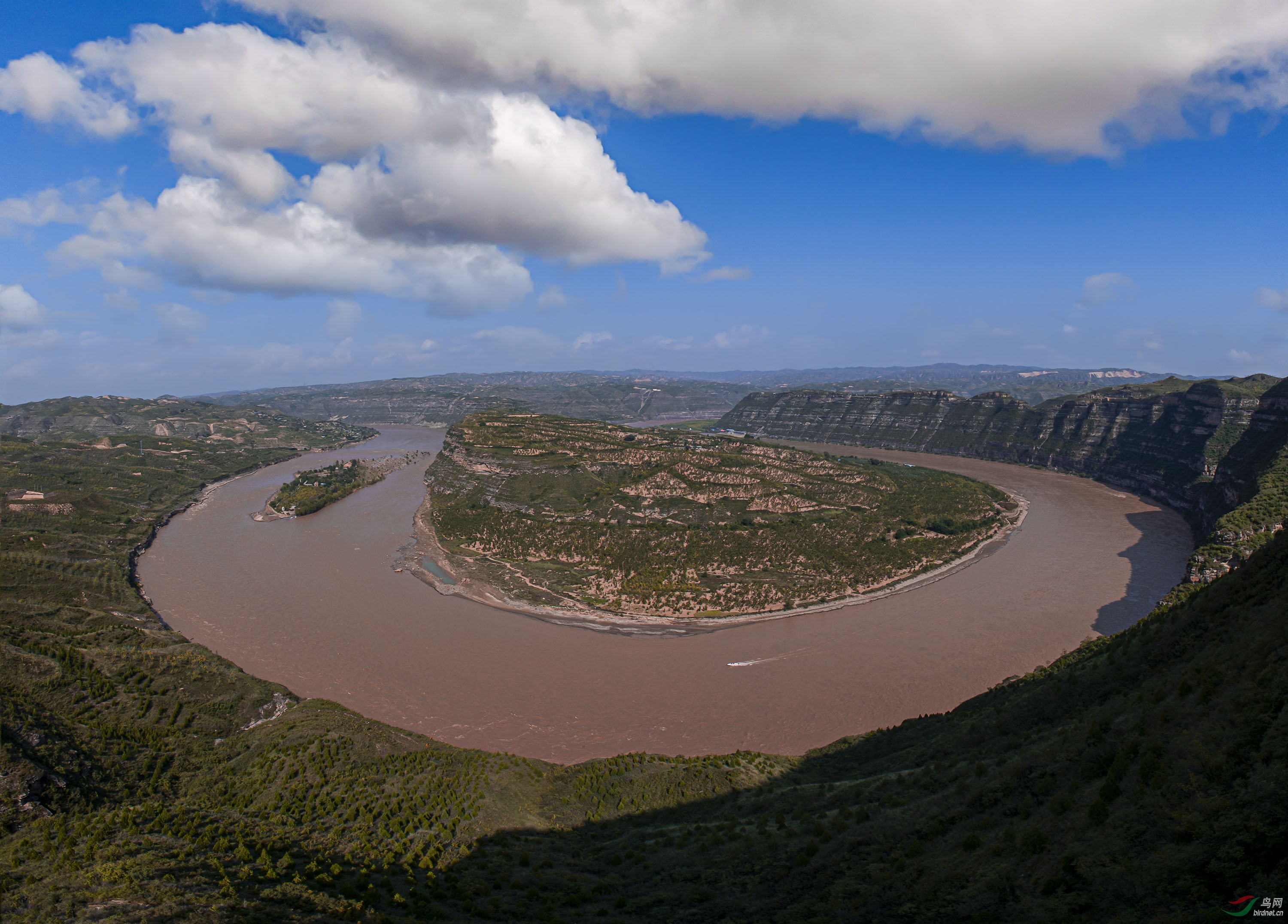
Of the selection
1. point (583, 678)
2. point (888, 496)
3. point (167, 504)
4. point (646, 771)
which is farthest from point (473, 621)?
point (167, 504)

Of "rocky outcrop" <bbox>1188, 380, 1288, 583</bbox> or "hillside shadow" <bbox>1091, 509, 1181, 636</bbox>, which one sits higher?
"rocky outcrop" <bbox>1188, 380, 1288, 583</bbox>

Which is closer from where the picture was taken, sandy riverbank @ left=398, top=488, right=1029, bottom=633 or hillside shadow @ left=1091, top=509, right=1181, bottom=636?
hillside shadow @ left=1091, top=509, right=1181, bottom=636

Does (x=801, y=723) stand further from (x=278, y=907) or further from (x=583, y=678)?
(x=278, y=907)

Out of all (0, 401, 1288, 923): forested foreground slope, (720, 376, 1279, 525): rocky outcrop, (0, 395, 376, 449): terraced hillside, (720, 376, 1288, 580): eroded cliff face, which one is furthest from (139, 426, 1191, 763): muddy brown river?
(0, 395, 376, 449): terraced hillside

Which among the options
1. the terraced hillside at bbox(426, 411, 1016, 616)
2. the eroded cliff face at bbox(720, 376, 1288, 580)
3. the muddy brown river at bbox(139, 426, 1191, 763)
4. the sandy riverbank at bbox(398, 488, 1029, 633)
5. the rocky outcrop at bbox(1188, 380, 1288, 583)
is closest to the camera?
the muddy brown river at bbox(139, 426, 1191, 763)

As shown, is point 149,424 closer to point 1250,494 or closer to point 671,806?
point 671,806

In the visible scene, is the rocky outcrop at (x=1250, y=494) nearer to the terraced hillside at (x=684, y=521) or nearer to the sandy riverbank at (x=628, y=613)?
the sandy riverbank at (x=628, y=613)

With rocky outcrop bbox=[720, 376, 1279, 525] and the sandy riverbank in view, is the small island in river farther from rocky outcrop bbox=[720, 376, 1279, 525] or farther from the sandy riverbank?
rocky outcrop bbox=[720, 376, 1279, 525]
